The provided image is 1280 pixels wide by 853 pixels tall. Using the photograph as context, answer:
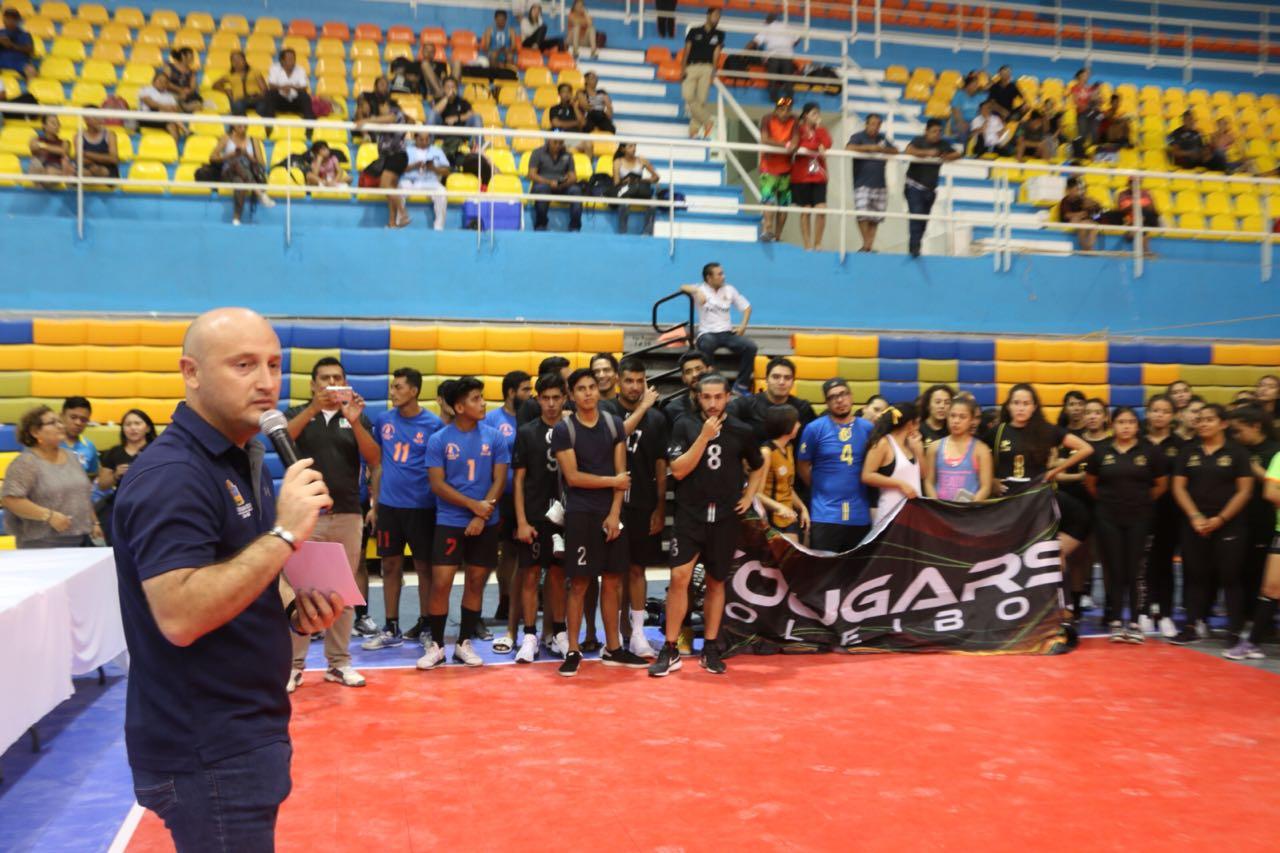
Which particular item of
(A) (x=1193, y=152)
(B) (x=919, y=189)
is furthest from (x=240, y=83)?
(A) (x=1193, y=152)

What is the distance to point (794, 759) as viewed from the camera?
521cm

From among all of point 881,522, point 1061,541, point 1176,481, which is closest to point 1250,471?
point 1176,481

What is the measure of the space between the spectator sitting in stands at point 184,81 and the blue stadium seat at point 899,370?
29.7 ft

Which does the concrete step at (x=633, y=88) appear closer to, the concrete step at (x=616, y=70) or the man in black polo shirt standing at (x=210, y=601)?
the concrete step at (x=616, y=70)

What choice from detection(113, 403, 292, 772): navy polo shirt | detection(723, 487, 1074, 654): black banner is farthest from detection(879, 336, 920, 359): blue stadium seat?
detection(113, 403, 292, 772): navy polo shirt

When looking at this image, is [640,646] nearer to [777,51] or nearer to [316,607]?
[316,607]

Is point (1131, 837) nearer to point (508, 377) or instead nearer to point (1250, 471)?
point (1250, 471)

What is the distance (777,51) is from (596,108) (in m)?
3.76

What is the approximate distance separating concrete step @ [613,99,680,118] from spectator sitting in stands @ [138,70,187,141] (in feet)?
19.7

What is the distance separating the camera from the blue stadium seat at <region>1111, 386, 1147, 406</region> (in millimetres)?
12773

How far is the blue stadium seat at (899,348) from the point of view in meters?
12.3

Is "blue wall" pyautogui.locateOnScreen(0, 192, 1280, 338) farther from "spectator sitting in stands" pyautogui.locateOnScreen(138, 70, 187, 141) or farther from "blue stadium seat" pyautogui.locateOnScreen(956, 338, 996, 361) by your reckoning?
"spectator sitting in stands" pyautogui.locateOnScreen(138, 70, 187, 141)

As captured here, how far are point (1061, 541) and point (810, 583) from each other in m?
2.35

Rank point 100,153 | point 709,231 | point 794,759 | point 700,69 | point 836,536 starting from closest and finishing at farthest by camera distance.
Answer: point 794,759 → point 836,536 → point 100,153 → point 709,231 → point 700,69
